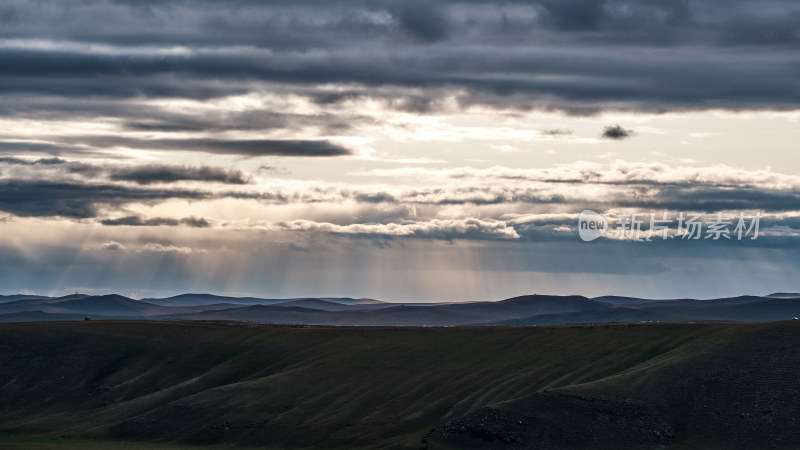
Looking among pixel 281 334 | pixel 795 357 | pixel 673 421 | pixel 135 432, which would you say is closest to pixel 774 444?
pixel 673 421

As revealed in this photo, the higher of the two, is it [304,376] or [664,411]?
[304,376]

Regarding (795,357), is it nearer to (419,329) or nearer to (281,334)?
(419,329)

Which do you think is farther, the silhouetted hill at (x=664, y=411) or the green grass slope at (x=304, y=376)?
the green grass slope at (x=304, y=376)

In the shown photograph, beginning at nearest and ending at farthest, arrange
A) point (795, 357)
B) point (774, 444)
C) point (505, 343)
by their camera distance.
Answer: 1. point (774, 444)
2. point (795, 357)
3. point (505, 343)

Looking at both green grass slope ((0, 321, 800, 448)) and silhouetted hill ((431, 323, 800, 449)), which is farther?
green grass slope ((0, 321, 800, 448))

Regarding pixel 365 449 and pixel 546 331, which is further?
pixel 546 331

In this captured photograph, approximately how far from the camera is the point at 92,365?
177000 mm

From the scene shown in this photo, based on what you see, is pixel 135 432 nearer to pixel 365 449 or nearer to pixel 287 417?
pixel 287 417

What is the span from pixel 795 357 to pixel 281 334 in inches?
3706

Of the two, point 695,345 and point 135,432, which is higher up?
point 695,345

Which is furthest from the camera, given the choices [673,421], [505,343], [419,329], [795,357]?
[419,329]

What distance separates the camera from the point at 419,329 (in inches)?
6890

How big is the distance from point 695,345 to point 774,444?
2645 cm

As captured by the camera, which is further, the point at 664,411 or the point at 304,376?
the point at 304,376
